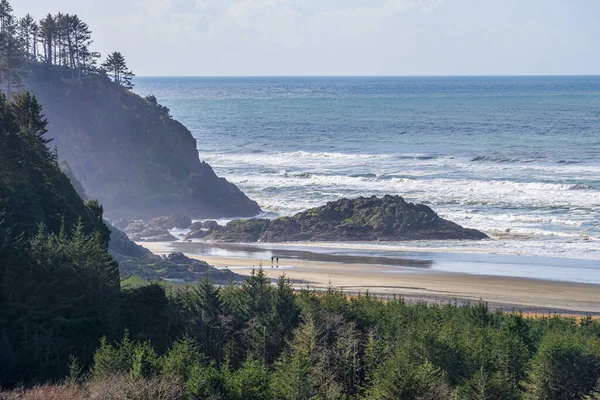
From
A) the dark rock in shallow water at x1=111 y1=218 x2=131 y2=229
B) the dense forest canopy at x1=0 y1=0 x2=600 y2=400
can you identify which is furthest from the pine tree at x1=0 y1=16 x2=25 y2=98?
the dense forest canopy at x1=0 y1=0 x2=600 y2=400

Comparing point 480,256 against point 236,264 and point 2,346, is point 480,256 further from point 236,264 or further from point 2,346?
point 2,346

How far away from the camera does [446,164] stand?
308 ft

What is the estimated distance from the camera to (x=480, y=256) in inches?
2051

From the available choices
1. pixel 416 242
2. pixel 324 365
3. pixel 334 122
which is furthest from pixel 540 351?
pixel 334 122

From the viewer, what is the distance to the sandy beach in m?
40.9

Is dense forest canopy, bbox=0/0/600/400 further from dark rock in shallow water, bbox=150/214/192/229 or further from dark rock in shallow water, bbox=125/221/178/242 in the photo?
dark rock in shallow water, bbox=150/214/192/229

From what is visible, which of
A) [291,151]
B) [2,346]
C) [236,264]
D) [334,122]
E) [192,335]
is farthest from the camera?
[334,122]

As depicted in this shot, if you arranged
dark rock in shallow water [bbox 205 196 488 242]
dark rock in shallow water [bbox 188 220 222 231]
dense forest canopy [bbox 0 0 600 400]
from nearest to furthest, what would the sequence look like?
dense forest canopy [bbox 0 0 600 400] → dark rock in shallow water [bbox 205 196 488 242] → dark rock in shallow water [bbox 188 220 222 231]

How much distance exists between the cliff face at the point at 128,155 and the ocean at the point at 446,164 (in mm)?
6077

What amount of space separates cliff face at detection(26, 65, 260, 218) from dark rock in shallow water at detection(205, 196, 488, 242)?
390 inches

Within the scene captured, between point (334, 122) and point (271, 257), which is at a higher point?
point (334, 122)

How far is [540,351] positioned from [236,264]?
28.3 metres

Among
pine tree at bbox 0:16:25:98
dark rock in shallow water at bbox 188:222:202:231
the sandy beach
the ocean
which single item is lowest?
the sandy beach

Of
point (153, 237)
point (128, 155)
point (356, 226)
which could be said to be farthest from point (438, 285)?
point (128, 155)
